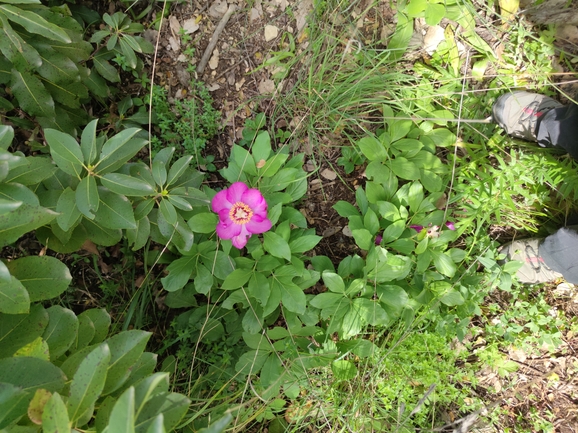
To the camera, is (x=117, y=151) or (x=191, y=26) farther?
(x=191, y=26)

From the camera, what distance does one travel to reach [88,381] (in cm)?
88

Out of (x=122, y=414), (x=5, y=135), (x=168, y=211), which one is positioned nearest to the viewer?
(x=122, y=414)

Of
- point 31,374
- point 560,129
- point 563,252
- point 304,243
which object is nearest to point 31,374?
point 31,374

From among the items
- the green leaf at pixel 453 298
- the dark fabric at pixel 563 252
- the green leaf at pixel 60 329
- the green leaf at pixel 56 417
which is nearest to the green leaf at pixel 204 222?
the green leaf at pixel 60 329

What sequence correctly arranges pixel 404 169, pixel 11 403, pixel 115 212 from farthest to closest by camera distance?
pixel 404 169
pixel 115 212
pixel 11 403

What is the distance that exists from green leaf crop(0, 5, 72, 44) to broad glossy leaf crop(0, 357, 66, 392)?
1021 millimetres

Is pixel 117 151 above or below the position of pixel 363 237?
above

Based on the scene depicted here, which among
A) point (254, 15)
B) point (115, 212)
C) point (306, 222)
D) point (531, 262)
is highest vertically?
point (254, 15)

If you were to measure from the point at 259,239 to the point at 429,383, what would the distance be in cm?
107

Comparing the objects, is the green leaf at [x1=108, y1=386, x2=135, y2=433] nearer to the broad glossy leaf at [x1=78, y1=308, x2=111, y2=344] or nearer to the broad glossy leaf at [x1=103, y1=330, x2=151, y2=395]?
the broad glossy leaf at [x1=103, y1=330, x2=151, y2=395]

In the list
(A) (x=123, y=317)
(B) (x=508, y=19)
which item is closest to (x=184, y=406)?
(A) (x=123, y=317)

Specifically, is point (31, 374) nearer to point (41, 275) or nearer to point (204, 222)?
point (41, 275)

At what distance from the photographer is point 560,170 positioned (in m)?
1.97

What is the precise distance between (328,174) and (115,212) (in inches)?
46.8
